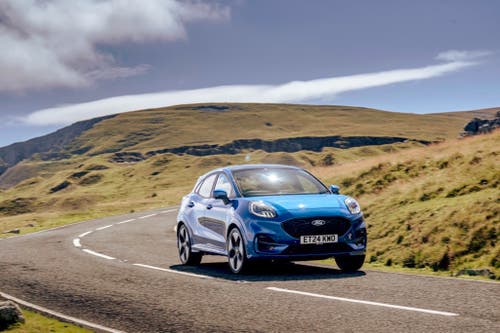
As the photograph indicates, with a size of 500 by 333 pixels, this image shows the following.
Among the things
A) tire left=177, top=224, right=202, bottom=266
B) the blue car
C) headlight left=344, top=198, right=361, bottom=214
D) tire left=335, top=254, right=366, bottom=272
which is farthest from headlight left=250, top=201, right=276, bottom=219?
tire left=177, top=224, right=202, bottom=266

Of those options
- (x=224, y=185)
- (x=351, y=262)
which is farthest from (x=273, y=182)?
(x=351, y=262)

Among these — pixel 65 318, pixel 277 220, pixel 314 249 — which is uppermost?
pixel 277 220

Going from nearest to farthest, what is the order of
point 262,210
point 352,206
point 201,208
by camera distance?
point 262,210, point 352,206, point 201,208

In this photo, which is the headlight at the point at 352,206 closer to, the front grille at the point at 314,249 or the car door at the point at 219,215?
the front grille at the point at 314,249

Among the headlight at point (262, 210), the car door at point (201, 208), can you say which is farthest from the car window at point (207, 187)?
the headlight at point (262, 210)

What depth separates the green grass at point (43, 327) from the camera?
6493mm

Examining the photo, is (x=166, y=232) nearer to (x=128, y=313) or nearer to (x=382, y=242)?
(x=382, y=242)

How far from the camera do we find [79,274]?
38.8 feet

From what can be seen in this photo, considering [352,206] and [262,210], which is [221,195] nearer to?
[262,210]

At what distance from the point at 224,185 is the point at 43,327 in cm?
568

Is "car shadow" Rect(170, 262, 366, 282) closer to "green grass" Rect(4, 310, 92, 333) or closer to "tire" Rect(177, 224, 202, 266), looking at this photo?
"tire" Rect(177, 224, 202, 266)

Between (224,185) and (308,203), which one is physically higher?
(224,185)

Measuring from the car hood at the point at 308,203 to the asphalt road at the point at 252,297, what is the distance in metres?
1.06

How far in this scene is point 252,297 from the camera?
332 inches
